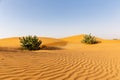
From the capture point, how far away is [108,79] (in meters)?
5.12

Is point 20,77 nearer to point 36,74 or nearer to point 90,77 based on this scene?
point 36,74

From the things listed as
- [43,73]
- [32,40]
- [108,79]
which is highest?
[32,40]

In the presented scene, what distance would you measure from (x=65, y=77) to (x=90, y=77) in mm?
823

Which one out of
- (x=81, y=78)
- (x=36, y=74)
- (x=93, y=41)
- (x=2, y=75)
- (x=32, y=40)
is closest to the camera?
(x=2, y=75)

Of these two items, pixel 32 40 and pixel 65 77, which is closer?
pixel 65 77

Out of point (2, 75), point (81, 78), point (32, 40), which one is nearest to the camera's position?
point (2, 75)

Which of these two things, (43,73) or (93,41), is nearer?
(43,73)

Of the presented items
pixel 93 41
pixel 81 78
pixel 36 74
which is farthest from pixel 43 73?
pixel 93 41

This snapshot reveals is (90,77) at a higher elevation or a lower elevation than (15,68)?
lower

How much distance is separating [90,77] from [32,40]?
11.1m

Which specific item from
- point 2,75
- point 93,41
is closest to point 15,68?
point 2,75

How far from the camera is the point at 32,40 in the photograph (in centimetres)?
1565

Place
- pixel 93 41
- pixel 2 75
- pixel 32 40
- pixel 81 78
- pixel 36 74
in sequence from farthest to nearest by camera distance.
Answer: pixel 93 41, pixel 32 40, pixel 81 78, pixel 36 74, pixel 2 75

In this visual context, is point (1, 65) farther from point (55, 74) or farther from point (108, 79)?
point (108, 79)
